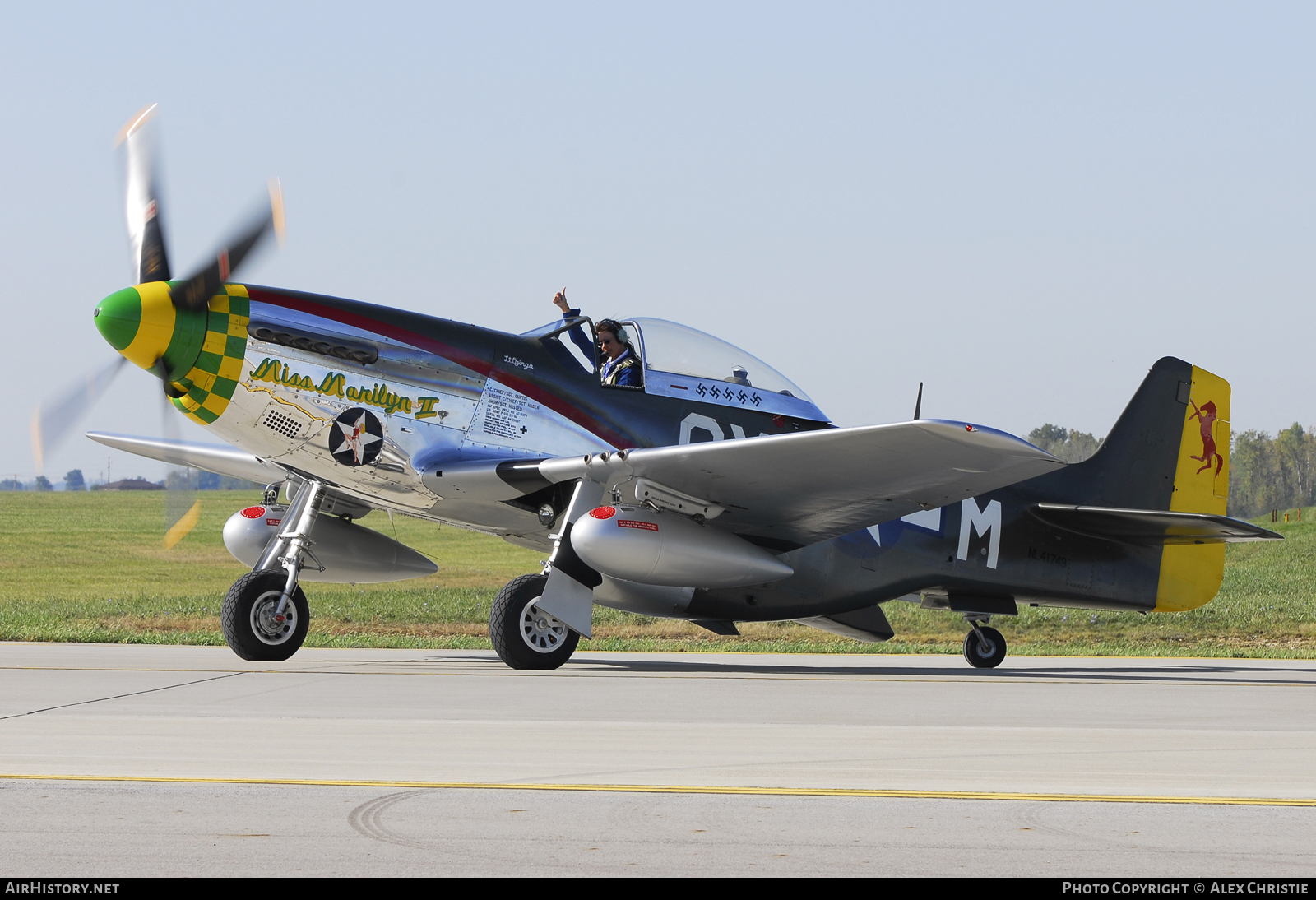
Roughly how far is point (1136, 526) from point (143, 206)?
33.9ft

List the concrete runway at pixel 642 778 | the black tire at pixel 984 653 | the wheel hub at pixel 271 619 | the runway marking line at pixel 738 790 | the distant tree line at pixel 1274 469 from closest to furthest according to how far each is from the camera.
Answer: the concrete runway at pixel 642 778, the runway marking line at pixel 738 790, the wheel hub at pixel 271 619, the black tire at pixel 984 653, the distant tree line at pixel 1274 469

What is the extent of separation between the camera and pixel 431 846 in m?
4.05

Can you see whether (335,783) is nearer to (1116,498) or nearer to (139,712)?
(139,712)

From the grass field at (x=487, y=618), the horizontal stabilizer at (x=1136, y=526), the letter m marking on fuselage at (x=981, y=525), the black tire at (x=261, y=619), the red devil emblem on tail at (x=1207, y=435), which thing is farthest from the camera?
the grass field at (x=487, y=618)

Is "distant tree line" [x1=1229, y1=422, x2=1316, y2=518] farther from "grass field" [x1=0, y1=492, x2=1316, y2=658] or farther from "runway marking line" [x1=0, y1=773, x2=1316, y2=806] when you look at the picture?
"runway marking line" [x1=0, y1=773, x2=1316, y2=806]

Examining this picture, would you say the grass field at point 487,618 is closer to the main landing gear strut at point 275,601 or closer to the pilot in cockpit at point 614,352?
the main landing gear strut at point 275,601

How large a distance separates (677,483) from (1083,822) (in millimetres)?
6844

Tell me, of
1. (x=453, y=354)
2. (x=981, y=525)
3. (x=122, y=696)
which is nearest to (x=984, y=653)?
(x=981, y=525)

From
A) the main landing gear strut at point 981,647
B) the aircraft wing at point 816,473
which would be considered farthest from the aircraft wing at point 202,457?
the main landing gear strut at point 981,647

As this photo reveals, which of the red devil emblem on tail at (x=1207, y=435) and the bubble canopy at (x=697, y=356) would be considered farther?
the red devil emblem on tail at (x=1207, y=435)

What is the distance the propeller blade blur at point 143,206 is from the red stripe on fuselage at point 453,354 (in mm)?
944

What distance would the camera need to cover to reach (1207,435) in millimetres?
14922

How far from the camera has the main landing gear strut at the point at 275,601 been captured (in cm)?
1184

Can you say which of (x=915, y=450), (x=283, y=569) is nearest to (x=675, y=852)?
(x=915, y=450)
